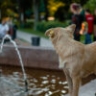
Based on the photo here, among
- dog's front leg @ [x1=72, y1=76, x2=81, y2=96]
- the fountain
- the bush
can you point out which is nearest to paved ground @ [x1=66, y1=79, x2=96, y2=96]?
the fountain

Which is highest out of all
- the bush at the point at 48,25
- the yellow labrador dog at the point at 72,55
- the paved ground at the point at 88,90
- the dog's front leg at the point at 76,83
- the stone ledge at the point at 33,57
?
the yellow labrador dog at the point at 72,55

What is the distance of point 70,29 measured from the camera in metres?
6.45

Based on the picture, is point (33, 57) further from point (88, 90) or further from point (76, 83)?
point (76, 83)

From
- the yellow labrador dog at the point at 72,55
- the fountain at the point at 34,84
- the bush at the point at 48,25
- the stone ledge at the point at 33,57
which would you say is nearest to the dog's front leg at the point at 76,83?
the yellow labrador dog at the point at 72,55

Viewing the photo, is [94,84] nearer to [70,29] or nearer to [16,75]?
[70,29]

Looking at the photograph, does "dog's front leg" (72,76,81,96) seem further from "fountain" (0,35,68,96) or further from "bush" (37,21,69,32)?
"bush" (37,21,69,32)

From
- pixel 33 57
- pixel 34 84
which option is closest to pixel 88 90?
pixel 34 84

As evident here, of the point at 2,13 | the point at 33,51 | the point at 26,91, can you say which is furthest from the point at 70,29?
the point at 2,13

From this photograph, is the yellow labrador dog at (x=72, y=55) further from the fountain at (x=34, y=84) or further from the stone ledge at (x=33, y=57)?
the stone ledge at (x=33, y=57)

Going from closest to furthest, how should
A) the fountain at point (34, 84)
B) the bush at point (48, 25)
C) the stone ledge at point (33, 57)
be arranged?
the fountain at point (34, 84)
the stone ledge at point (33, 57)
the bush at point (48, 25)

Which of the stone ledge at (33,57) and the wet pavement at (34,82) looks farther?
the stone ledge at (33,57)

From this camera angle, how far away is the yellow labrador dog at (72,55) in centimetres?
624

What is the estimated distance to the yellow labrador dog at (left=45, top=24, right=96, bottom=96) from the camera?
6.24m

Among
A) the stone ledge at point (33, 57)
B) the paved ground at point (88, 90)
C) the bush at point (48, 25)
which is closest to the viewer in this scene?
the paved ground at point (88, 90)
